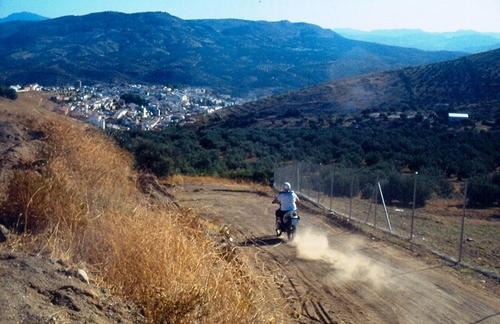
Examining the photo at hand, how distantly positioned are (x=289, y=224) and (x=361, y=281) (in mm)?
4359

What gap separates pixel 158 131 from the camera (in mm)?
46594

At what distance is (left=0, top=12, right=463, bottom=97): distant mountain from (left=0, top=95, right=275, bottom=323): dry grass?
57.4 m

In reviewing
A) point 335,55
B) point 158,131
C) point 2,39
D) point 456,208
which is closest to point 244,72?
point 335,55

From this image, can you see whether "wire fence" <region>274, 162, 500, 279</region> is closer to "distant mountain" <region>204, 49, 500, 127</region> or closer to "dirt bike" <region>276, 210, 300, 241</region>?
"dirt bike" <region>276, 210, 300, 241</region>

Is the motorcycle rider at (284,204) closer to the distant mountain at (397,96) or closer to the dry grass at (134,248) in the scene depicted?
the dry grass at (134,248)

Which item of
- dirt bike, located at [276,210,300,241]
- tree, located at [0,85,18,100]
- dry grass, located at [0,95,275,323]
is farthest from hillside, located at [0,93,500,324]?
tree, located at [0,85,18,100]

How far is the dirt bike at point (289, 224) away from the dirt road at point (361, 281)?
0.23 meters

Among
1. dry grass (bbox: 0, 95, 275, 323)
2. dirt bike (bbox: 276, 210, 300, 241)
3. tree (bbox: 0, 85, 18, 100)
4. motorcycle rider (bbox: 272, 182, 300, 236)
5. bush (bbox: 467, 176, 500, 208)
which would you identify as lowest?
bush (bbox: 467, 176, 500, 208)

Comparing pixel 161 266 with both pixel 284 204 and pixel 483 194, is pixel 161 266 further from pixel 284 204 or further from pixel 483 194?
pixel 483 194

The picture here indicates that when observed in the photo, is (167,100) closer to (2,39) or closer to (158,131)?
(158,131)

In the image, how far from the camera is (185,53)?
115m

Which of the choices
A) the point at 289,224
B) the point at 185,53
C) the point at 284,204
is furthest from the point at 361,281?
the point at 185,53

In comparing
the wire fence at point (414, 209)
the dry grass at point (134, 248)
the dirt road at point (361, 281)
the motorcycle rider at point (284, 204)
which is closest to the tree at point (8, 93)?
the wire fence at point (414, 209)

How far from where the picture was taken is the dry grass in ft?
19.4
